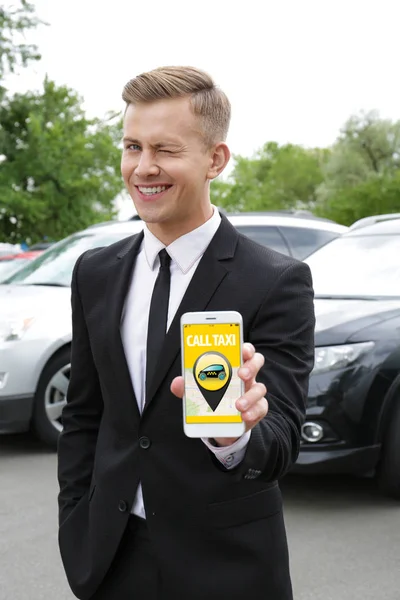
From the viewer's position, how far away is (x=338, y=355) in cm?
549

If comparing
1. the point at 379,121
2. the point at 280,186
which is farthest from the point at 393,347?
the point at 280,186

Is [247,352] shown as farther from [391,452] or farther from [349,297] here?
[349,297]

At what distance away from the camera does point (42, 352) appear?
23.6 ft

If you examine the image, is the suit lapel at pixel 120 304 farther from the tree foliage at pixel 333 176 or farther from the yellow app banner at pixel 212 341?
the tree foliage at pixel 333 176

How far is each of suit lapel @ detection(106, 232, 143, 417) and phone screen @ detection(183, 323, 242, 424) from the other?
1.29 ft

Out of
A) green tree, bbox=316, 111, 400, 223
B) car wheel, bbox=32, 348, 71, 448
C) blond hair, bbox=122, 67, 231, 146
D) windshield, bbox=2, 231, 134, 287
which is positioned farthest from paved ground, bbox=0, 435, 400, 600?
green tree, bbox=316, 111, 400, 223

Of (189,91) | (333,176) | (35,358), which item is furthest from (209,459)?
(333,176)

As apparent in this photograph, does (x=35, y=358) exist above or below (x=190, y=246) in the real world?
below

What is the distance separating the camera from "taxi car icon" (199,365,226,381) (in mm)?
1768

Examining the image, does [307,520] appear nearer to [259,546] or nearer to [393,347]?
[393,347]

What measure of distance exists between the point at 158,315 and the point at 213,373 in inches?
17.8

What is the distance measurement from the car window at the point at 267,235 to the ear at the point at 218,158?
6654mm

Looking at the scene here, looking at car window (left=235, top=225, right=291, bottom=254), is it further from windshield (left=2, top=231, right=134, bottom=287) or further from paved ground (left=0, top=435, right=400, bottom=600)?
paved ground (left=0, top=435, right=400, bottom=600)

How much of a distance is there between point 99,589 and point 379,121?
199ft
